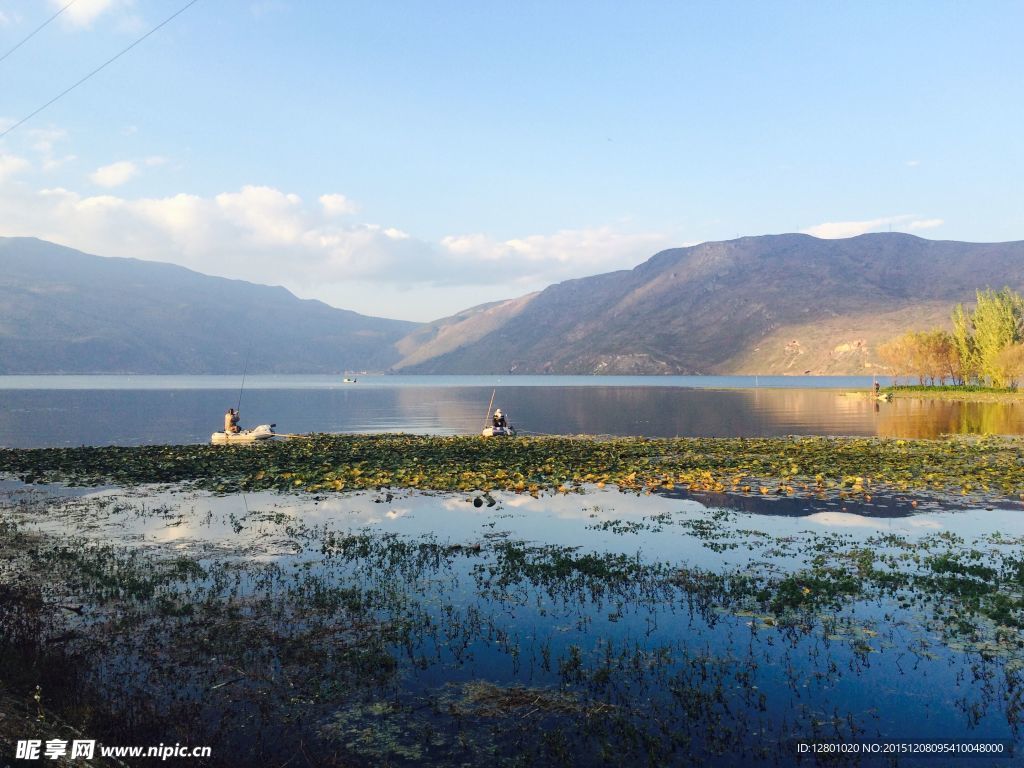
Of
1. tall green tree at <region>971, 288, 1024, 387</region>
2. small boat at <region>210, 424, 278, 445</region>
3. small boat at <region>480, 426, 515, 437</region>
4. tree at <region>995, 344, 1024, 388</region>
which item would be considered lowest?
small boat at <region>480, 426, 515, 437</region>

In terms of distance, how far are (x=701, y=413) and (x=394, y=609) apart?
8811 cm

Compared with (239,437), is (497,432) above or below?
below

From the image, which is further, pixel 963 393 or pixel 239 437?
pixel 963 393

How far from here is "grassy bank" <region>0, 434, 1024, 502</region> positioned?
33250mm

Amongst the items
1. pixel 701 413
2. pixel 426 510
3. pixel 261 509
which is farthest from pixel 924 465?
pixel 701 413

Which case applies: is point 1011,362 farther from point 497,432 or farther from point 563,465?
point 563,465

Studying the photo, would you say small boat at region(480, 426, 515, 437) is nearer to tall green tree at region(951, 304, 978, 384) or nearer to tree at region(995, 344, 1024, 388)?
tree at region(995, 344, 1024, 388)

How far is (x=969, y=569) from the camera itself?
17.9 m

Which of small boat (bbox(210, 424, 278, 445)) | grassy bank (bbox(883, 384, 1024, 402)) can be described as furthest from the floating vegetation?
grassy bank (bbox(883, 384, 1024, 402))

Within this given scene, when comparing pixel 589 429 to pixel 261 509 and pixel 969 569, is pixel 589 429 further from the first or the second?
pixel 969 569

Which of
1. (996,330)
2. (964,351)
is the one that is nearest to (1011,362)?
(996,330)

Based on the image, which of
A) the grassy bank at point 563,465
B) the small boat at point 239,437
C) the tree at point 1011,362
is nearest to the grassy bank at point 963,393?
the tree at point 1011,362

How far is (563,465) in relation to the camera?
39.7 metres

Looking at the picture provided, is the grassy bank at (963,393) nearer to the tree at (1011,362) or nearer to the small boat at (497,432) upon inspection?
the tree at (1011,362)
